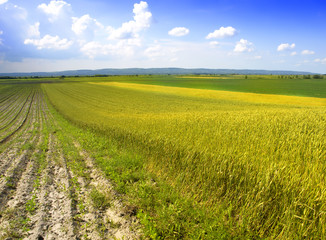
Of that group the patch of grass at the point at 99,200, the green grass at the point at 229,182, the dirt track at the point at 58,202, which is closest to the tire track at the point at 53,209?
the dirt track at the point at 58,202

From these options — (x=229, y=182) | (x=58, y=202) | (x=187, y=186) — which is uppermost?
(x=229, y=182)

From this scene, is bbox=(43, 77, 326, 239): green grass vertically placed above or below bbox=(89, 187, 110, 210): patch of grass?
above

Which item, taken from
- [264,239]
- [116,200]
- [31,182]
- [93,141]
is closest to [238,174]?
[264,239]

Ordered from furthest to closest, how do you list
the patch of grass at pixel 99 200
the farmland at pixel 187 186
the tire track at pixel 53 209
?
the patch of grass at pixel 99 200, the tire track at pixel 53 209, the farmland at pixel 187 186

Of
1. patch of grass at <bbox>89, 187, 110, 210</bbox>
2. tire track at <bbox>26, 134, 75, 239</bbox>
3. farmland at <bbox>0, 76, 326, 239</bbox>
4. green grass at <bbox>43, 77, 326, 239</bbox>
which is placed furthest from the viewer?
patch of grass at <bbox>89, 187, 110, 210</bbox>

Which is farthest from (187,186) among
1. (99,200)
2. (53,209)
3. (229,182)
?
(53,209)

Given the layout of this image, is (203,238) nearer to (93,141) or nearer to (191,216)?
(191,216)

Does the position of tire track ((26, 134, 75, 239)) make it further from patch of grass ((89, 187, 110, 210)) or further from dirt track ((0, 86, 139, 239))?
patch of grass ((89, 187, 110, 210))

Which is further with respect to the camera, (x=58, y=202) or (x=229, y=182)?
(x=58, y=202)

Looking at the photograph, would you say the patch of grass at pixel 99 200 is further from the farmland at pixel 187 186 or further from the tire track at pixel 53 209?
the tire track at pixel 53 209

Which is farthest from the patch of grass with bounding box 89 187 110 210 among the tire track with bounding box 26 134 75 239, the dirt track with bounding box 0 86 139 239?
the tire track with bounding box 26 134 75 239

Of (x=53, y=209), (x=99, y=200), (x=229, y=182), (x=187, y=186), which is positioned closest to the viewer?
(x=229, y=182)

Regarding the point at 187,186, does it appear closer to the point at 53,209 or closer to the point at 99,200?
the point at 99,200

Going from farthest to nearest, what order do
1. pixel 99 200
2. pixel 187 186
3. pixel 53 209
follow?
pixel 187 186, pixel 99 200, pixel 53 209
